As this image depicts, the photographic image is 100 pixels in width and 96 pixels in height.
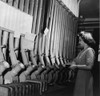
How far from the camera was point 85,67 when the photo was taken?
2510 mm

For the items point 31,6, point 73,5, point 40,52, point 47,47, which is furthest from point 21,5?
point 73,5

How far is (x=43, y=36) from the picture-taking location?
438 cm

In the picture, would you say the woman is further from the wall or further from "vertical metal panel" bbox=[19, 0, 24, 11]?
the wall

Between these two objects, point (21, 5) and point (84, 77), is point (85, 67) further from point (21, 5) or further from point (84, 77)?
point (21, 5)

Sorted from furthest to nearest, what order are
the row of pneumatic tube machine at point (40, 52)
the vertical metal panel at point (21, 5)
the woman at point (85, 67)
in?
1. the vertical metal panel at point (21, 5)
2. the row of pneumatic tube machine at point (40, 52)
3. the woman at point (85, 67)

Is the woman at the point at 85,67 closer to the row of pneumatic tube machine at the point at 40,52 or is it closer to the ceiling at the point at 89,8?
the row of pneumatic tube machine at the point at 40,52

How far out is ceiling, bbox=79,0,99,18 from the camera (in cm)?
548

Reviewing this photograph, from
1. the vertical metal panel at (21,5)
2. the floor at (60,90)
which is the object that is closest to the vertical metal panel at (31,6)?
the vertical metal panel at (21,5)

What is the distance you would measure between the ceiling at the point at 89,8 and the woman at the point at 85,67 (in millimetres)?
3042

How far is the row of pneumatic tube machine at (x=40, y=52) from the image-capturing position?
264 centimetres

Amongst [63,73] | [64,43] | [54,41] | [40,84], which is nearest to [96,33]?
[64,43]

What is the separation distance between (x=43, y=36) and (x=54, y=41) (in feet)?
1.99

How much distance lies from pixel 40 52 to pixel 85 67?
1.79m

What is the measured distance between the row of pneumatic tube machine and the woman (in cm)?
50
